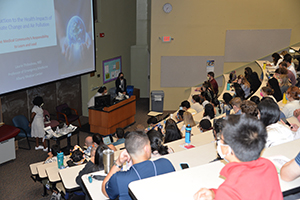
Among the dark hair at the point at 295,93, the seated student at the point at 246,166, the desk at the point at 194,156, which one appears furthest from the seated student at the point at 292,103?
the seated student at the point at 246,166

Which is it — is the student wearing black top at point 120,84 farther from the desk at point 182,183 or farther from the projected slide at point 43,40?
the desk at point 182,183

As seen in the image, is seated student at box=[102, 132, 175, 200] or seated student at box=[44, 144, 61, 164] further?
seated student at box=[44, 144, 61, 164]

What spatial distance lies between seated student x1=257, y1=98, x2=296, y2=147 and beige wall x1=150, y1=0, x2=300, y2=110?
6.89m

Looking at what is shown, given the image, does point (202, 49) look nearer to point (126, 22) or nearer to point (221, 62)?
point (221, 62)

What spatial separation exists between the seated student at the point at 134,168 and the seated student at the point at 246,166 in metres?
0.80

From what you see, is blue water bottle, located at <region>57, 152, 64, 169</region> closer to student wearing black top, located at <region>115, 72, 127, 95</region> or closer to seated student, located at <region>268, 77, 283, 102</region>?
seated student, located at <region>268, 77, 283, 102</region>

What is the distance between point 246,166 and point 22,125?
6675 mm

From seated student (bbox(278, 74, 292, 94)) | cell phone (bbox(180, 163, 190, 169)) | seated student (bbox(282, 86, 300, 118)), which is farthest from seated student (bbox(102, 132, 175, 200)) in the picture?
seated student (bbox(278, 74, 292, 94))

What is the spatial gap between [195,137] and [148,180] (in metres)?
2.74

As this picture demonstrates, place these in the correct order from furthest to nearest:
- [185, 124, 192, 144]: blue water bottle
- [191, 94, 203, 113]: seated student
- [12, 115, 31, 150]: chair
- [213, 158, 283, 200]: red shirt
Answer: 1. [12, 115, 31, 150]: chair
2. [191, 94, 203, 113]: seated student
3. [185, 124, 192, 144]: blue water bottle
4. [213, 158, 283, 200]: red shirt

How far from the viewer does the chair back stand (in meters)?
7.16

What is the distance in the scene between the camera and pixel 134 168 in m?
2.38

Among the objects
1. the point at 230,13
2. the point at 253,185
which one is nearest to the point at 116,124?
the point at 230,13

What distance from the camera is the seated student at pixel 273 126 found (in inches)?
123
